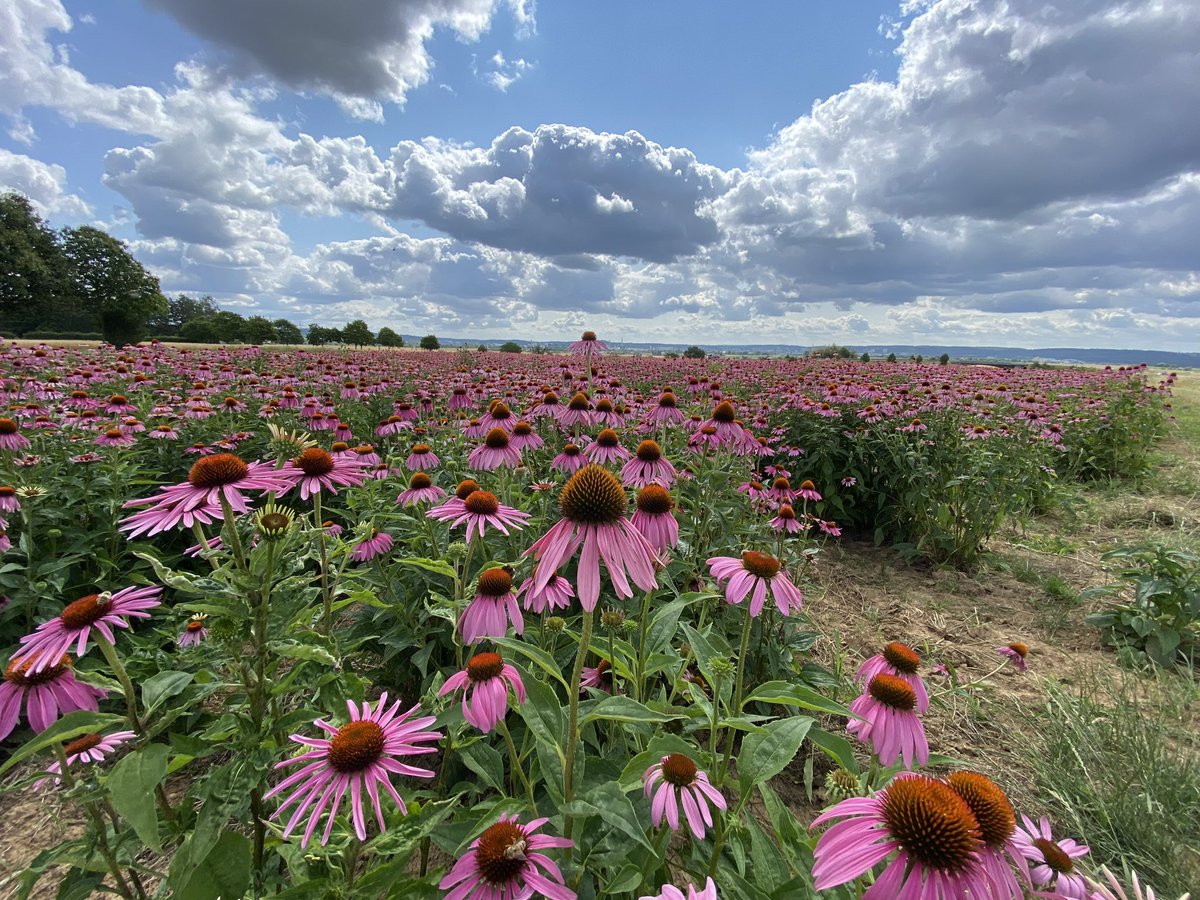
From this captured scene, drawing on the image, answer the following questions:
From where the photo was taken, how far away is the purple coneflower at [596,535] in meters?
→ 1.07

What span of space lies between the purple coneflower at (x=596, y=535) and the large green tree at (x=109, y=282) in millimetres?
39240

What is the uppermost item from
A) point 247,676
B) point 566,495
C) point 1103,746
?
point 566,495

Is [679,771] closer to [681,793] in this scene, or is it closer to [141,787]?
[681,793]

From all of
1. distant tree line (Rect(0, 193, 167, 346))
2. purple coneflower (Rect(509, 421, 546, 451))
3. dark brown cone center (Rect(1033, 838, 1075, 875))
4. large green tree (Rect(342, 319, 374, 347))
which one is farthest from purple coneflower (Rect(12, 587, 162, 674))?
distant tree line (Rect(0, 193, 167, 346))

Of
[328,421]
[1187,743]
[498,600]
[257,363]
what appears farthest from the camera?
[257,363]

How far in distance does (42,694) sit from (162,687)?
0.33 metres

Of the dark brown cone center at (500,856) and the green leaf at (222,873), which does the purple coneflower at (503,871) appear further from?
the green leaf at (222,873)

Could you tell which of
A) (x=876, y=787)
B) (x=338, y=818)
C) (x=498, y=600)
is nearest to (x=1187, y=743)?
(x=876, y=787)

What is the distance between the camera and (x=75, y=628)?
4.12 ft

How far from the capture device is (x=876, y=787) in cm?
152

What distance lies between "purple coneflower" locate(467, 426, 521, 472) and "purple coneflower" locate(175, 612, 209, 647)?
1.28m

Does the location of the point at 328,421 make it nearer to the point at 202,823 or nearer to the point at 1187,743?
the point at 202,823

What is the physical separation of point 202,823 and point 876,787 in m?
1.70

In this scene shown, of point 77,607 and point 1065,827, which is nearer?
point 77,607
